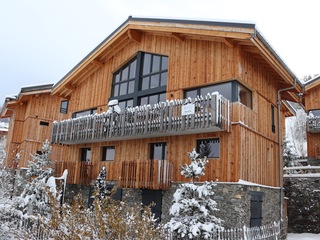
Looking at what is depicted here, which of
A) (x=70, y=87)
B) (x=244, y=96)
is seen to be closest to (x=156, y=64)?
(x=244, y=96)

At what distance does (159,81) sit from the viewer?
16578 mm

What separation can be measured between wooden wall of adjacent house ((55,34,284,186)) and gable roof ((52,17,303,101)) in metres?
0.38

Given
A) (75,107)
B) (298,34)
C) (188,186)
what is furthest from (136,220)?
(298,34)

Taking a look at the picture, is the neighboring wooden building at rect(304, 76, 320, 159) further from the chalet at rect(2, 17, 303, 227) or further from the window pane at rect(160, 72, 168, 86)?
the window pane at rect(160, 72, 168, 86)

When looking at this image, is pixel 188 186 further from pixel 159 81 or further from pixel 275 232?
pixel 159 81

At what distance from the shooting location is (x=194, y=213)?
37.0 ft

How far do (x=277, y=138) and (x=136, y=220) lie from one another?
13.0 m

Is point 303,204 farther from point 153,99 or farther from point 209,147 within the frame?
point 153,99

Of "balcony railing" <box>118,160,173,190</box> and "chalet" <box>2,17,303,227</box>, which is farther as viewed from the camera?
"balcony railing" <box>118,160,173,190</box>

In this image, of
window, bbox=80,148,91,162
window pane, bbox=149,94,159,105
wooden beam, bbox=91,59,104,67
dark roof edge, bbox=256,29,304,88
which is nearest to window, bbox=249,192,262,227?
dark roof edge, bbox=256,29,304,88

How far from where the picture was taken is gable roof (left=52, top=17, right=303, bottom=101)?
13047 mm

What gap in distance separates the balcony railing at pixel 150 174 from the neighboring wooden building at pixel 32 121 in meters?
11.3

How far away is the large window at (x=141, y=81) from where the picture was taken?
16531mm

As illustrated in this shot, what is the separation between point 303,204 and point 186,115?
9.60m
